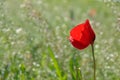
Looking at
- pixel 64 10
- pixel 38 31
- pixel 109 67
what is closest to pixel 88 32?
pixel 109 67

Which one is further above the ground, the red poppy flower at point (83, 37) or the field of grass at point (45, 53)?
the red poppy flower at point (83, 37)

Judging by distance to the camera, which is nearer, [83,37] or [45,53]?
[83,37]

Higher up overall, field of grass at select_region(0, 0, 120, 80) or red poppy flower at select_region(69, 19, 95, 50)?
red poppy flower at select_region(69, 19, 95, 50)

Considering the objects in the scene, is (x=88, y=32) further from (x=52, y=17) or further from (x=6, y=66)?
(x=52, y=17)

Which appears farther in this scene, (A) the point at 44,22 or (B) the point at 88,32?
(A) the point at 44,22

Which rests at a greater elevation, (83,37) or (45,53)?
(83,37)

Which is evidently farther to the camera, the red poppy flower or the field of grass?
the field of grass

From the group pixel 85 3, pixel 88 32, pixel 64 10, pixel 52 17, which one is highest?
pixel 88 32

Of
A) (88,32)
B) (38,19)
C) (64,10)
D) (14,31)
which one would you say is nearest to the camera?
(88,32)

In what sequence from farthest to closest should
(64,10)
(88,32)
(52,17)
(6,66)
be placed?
(64,10), (52,17), (6,66), (88,32)

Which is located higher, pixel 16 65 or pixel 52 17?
pixel 16 65

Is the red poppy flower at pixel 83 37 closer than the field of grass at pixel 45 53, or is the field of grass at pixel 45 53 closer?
the red poppy flower at pixel 83 37
